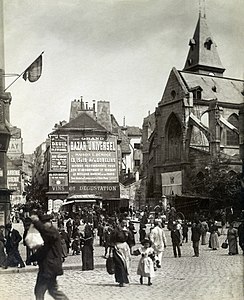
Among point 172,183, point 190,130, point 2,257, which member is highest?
point 190,130

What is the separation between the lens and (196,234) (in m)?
7.33

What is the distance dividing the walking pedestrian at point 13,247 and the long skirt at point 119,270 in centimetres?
89

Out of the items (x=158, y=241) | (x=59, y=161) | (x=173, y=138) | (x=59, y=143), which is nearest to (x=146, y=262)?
(x=158, y=241)

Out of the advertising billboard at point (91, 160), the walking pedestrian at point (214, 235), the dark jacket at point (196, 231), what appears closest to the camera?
the advertising billboard at point (91, 160)

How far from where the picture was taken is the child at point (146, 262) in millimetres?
5408

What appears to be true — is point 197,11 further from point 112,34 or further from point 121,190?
point 121,190

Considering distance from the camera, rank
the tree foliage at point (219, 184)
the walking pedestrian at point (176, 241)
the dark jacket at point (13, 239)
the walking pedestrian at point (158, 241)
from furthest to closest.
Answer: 1. the walking pedestrian at point (176, 241)
2. the tree foliage at point (219, 184)
3. the walking pedestrian at point (158, 241)
4. the dark jacket at point (13, 239)

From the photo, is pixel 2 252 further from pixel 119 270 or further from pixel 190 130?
pixel 190 130

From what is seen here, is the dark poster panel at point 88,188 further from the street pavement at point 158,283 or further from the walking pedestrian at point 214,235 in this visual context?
the walking pedestrian at point 214,235

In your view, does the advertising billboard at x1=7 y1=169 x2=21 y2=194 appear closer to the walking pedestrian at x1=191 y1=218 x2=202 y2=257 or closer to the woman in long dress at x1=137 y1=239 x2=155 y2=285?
the woman in long dress at x1=137 y1=239 x2=155 y2=285

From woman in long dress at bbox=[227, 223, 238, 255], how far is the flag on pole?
8.44 feet

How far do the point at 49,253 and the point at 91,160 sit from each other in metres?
1.43

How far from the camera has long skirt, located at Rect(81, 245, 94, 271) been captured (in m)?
6.33

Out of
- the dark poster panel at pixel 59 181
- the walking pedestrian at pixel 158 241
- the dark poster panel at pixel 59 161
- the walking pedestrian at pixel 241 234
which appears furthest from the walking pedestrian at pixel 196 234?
the dark poster panel at pixel 59 161
